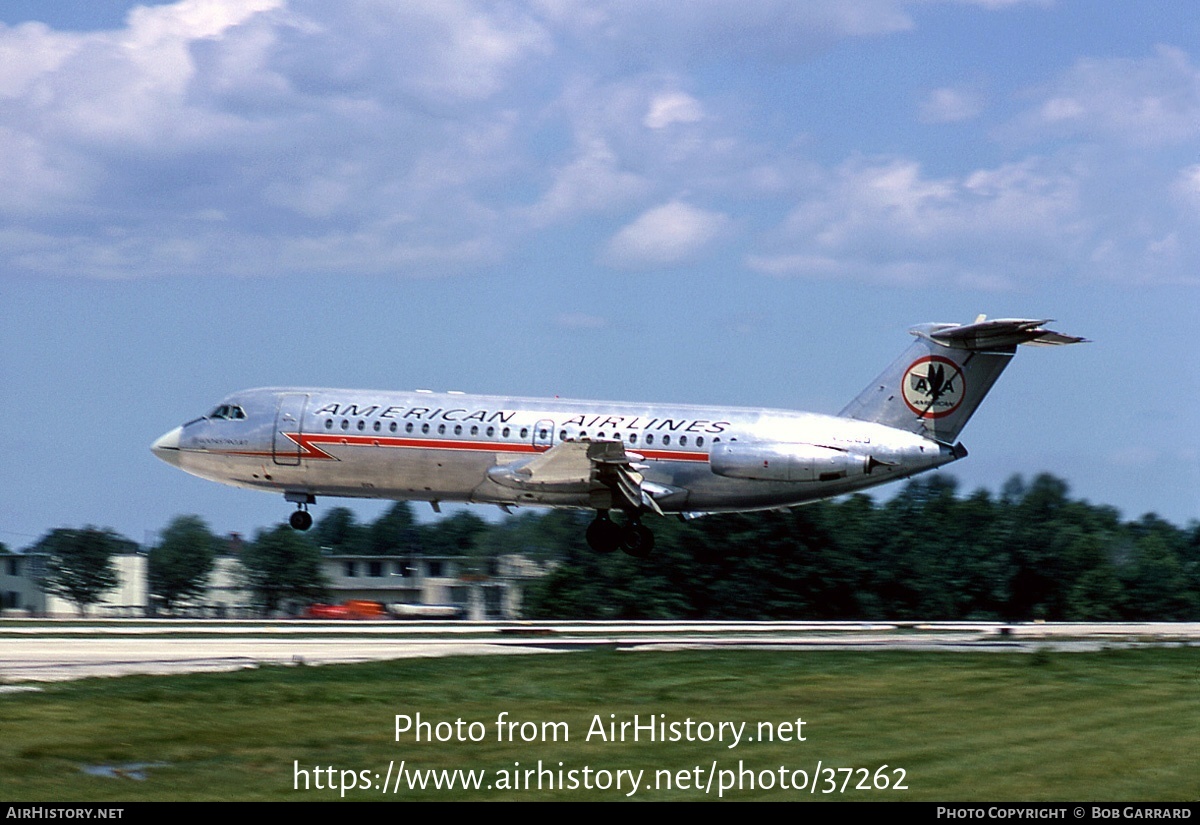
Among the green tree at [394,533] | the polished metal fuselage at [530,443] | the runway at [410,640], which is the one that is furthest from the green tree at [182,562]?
the green tree at [394,533]

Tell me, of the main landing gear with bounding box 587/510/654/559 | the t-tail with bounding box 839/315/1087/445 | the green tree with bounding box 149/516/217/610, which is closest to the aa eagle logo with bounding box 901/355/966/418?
the t-tail with bounding box 839/315/1087/445

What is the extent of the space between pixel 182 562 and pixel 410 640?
157ft

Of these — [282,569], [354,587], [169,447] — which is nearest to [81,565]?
[282,569]

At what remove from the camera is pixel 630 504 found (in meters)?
42.7

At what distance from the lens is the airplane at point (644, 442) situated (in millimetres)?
42062

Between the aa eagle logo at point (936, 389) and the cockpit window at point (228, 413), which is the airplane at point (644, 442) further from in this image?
the cockpit window at point (228, 413)

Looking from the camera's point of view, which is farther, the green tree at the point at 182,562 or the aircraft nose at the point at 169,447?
the green tree at the point at 182,562

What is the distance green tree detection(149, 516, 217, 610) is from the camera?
3132 inches

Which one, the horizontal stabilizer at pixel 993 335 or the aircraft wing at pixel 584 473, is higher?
the horizontal stabilizer at pixel 993 335

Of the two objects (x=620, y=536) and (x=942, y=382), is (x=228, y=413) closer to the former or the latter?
(x=620, y=536)

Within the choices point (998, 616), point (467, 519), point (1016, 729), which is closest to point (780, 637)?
point (1016, 729)

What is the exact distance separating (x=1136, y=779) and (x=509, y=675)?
1253 centimetres

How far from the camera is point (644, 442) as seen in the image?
4269cm

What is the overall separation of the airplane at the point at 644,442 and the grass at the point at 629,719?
1138 cm
